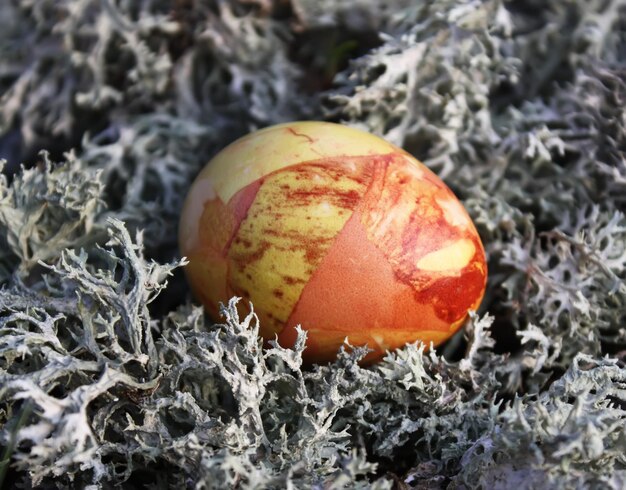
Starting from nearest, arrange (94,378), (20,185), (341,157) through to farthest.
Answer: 1. (94,378)
2. (341,157)
3. (20,185)

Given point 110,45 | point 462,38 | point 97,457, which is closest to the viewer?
point 97,457

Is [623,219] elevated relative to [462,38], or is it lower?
lower

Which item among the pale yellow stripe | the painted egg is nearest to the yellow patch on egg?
the painted egg

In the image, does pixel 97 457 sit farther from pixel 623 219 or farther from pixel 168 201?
pixel 623 219

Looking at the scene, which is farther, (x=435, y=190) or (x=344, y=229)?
(x=435, y=190)

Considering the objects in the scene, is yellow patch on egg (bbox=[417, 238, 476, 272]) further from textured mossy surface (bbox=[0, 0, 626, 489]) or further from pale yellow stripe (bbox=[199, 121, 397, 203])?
pale yellow stripe (bbox=[199, 121, 397, 203])

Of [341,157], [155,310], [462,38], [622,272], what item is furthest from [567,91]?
[155,310]

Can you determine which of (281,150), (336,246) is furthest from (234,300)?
(281,150)
